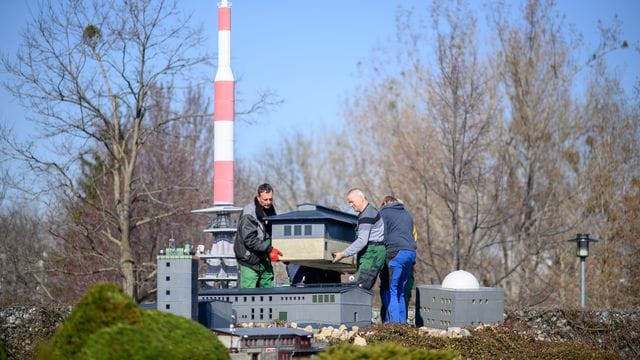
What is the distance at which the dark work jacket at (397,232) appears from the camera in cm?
1730

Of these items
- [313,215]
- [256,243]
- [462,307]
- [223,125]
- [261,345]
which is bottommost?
[261,345]

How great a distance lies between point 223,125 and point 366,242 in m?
10.2

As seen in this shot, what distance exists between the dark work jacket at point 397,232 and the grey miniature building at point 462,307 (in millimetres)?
1330

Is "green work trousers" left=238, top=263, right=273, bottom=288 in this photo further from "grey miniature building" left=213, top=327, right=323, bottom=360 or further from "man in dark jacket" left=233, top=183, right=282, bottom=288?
"grey miniature building" left=213, top=327, right=323, bottom=360

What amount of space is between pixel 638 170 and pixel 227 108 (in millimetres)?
18193

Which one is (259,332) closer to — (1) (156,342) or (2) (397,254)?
(1) (156,342)

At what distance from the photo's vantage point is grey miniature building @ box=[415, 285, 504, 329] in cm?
1795

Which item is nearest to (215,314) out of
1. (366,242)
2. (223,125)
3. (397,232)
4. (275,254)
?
(275,254)

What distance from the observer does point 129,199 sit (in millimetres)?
28094

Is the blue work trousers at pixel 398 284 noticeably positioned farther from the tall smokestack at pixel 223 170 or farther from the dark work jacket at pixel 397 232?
the tall smokestack at pixel 223 170

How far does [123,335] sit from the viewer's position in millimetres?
8852

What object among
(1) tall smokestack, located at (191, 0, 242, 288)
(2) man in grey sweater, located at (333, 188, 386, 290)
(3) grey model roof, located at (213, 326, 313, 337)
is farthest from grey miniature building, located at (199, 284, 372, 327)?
(1) tall smokestack, located at (191, 0, 242, 288)

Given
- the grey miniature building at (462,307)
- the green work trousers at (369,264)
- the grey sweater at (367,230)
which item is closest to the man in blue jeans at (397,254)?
the green work trousers at (369,264)

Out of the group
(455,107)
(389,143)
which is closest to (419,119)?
(389,143)
